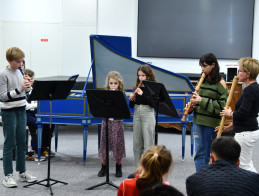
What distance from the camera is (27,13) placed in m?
9.45

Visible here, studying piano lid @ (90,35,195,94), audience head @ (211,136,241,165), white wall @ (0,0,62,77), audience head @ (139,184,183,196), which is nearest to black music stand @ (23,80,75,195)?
piano lid @ (90,35,195,94)

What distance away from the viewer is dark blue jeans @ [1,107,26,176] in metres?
4.03

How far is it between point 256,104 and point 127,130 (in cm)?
482

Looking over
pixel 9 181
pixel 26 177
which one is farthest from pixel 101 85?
pixel 9 181

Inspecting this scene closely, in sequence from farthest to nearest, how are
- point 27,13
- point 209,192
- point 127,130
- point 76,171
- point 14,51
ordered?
point 27,13 → point 127,130 → point 76,171 → point 14,51 → point 209,192

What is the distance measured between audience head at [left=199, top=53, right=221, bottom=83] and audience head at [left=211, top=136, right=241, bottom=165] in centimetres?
149

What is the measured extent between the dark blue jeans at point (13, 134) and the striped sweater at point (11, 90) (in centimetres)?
8

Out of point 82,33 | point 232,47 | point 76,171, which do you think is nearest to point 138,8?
point 82,33

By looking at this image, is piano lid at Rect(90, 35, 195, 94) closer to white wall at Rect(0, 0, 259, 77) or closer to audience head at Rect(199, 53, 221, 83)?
audience head at Rect(199, 53, 221, 83)

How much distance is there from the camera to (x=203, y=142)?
3.76 metres

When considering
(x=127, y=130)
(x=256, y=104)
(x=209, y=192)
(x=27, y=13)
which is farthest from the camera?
(x=27, y=13)

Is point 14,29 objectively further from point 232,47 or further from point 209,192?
point 209,192

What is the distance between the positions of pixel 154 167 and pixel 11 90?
246cm

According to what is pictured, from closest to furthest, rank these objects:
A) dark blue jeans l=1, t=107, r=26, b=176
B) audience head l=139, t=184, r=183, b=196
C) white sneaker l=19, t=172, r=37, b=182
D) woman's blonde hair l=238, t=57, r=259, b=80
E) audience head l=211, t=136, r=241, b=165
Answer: audience head l=139, t=184, r=183, b=196
audience head l=211, t=136, r=241, b=165
woman's blonde hair l=238, t=57, r=259, b=80
dark blue jeans l=1, t=107, r=26, b=176
white sneaker l=19, t=172, r=37, b=182
